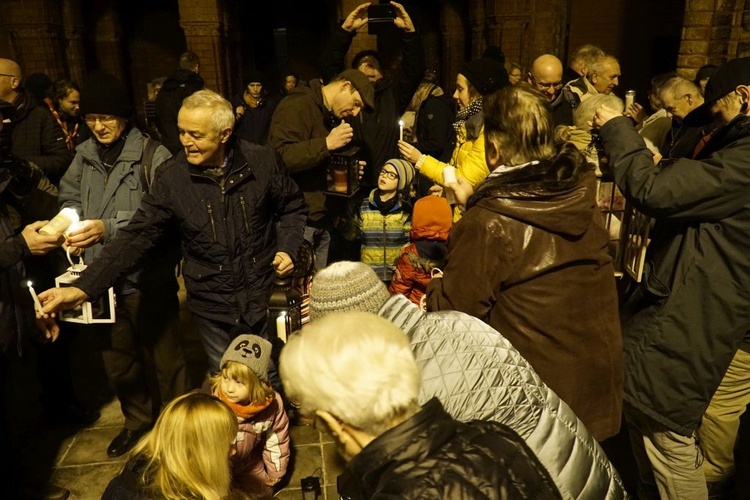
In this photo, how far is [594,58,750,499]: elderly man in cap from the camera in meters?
2.46

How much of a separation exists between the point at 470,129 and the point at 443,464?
116 inches

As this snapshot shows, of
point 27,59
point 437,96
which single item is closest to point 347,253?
point 437,96

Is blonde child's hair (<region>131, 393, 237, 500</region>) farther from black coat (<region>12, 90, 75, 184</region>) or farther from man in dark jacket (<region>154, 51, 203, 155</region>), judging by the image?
man in dark jacket (<region>154, 51, 203, 155</region>)

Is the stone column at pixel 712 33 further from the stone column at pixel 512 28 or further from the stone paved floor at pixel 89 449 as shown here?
the stone paved floor at pixel 89 449

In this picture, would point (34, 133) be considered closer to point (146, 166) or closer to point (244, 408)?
point (146, 166)

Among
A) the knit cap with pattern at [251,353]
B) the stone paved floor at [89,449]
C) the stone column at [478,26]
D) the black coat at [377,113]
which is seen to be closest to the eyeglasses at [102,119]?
the knit cap with pattern at [251,353]

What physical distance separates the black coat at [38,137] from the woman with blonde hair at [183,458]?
3002 mm

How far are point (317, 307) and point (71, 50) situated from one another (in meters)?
12.0

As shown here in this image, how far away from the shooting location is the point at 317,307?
227cm

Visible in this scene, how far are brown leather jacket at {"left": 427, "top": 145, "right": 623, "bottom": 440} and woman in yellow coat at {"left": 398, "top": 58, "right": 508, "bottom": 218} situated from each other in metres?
1.12

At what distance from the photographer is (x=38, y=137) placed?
4711 millimetres

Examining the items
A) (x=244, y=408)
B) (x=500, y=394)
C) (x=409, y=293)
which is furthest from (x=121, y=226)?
(x=500, y=394)

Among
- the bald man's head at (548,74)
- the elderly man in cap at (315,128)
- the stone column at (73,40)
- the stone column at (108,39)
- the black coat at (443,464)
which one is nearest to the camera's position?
the black coat at (443,464)

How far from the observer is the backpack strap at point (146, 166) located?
3.55m
